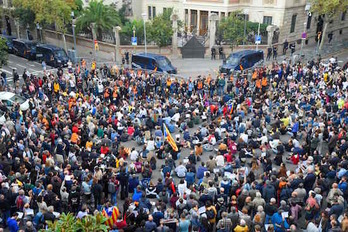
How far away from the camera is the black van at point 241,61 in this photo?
3253 centimetres

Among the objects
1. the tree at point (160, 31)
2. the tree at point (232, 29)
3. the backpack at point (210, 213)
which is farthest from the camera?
the tree at point (160, 31)

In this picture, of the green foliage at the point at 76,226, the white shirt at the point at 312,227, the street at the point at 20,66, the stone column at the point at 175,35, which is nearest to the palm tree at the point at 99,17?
the stone column at the point at 175,35

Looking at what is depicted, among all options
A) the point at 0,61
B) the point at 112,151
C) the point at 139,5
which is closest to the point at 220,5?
the point at 139,5

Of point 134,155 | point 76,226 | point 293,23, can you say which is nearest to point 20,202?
point 76,226

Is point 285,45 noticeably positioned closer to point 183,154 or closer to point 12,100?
point 183,154

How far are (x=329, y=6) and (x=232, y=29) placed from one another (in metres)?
9.67

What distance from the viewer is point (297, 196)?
12852 mm

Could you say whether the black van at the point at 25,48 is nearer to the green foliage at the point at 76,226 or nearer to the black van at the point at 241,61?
the black van at the point at 241,61

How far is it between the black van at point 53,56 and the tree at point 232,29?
15375 millimetres

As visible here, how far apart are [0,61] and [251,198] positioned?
84.4 ft

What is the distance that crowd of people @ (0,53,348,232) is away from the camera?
12305 millimetres

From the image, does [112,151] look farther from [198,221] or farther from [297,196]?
[297,196]

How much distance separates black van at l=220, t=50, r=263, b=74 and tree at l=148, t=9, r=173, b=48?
24.7 ft

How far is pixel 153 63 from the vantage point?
1305 inches
